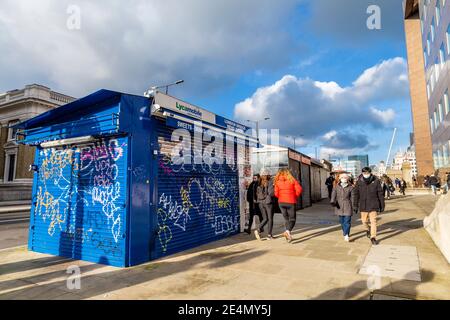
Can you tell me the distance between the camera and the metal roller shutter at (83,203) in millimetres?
5332

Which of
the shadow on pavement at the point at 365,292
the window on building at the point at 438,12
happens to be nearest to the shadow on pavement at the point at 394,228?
the shadow on pavement at the point at 365,292

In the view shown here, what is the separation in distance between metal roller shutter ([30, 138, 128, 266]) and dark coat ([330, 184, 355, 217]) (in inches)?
212

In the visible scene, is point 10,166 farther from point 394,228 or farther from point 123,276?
point 394,228

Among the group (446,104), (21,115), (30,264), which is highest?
(21,115)

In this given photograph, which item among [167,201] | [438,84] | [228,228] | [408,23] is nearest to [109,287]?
[167,201]

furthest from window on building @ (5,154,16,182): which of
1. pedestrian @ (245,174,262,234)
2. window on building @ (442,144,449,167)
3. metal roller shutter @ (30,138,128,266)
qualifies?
window on building @ (442,144,449,167)

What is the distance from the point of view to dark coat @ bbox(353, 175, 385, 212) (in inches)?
266

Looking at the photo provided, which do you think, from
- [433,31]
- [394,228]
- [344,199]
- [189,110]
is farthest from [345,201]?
[433,31]

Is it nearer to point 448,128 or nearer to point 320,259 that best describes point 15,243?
point 320,259

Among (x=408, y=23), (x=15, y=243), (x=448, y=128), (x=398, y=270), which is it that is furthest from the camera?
(x=408, y=23)

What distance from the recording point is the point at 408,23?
141 ft

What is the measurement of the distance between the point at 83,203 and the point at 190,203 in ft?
7.64

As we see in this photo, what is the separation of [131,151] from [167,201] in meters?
1.40

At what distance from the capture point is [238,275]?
4.57 metres
